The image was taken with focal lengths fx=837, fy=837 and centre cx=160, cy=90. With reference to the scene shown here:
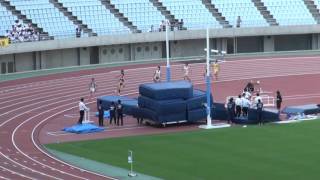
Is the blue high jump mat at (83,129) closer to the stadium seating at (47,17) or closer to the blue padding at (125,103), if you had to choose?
the blue padding at (125,103)

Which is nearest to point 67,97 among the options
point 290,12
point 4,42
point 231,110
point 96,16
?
point 4,42

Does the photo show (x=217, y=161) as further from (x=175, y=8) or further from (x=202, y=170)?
(x=175, y=8)

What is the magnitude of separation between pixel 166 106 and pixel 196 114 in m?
1.27

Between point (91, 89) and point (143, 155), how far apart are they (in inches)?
480

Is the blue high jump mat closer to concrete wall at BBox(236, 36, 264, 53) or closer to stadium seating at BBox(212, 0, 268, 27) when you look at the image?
stadium seating at BBox(212, 0, 268, 27)

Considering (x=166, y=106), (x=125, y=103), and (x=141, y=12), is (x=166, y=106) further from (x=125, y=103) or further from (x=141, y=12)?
(x=141, y=12)

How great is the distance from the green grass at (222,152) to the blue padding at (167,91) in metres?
1.88

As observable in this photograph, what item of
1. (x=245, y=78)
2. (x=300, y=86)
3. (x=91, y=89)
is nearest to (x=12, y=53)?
(x=91, y=89)

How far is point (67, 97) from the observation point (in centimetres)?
3741

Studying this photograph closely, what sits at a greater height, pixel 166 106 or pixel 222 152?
pixel 166 106

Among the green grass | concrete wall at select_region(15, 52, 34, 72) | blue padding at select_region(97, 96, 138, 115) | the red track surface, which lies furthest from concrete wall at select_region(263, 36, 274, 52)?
the green grass

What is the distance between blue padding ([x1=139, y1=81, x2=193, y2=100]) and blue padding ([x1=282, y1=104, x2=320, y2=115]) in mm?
3962

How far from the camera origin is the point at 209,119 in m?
29.6

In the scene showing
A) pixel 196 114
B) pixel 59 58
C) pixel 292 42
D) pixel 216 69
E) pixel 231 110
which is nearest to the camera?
pixel 196 114
